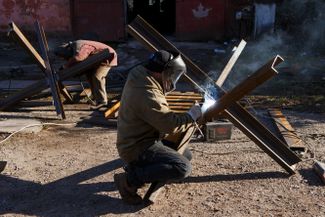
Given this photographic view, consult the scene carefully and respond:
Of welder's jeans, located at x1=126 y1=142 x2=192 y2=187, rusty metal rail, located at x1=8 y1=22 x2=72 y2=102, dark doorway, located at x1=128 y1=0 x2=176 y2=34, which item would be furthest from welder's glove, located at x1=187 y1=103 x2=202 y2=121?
dark doorway, located at x1=128 y1=0 x2=176 y2=34

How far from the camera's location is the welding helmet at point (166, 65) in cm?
479

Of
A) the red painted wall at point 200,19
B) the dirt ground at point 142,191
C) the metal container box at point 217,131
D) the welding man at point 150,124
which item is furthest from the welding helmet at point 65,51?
the red painted wall at point 200,19

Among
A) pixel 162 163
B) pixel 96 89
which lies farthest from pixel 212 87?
pixel 96 89

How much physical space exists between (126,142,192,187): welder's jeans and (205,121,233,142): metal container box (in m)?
2.09

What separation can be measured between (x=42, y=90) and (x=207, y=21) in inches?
308

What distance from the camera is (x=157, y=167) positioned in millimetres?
4973

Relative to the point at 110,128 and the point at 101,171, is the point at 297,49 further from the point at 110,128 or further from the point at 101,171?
the point at 101,171

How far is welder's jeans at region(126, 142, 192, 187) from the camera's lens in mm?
4977

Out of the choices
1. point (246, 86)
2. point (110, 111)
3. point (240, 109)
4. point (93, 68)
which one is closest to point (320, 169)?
point (240, 109)

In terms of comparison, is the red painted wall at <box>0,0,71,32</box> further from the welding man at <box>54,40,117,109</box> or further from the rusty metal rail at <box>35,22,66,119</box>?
the rusty metal rail at <box>35,22,66,119</box>

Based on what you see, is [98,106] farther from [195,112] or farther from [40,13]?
[40,13]

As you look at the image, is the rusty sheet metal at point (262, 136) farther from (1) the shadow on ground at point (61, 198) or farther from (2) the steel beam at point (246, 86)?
(1) the shadow on ground at point (61, 198)

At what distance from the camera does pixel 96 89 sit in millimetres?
9266

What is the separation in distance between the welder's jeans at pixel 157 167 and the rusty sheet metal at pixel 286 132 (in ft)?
7.16
